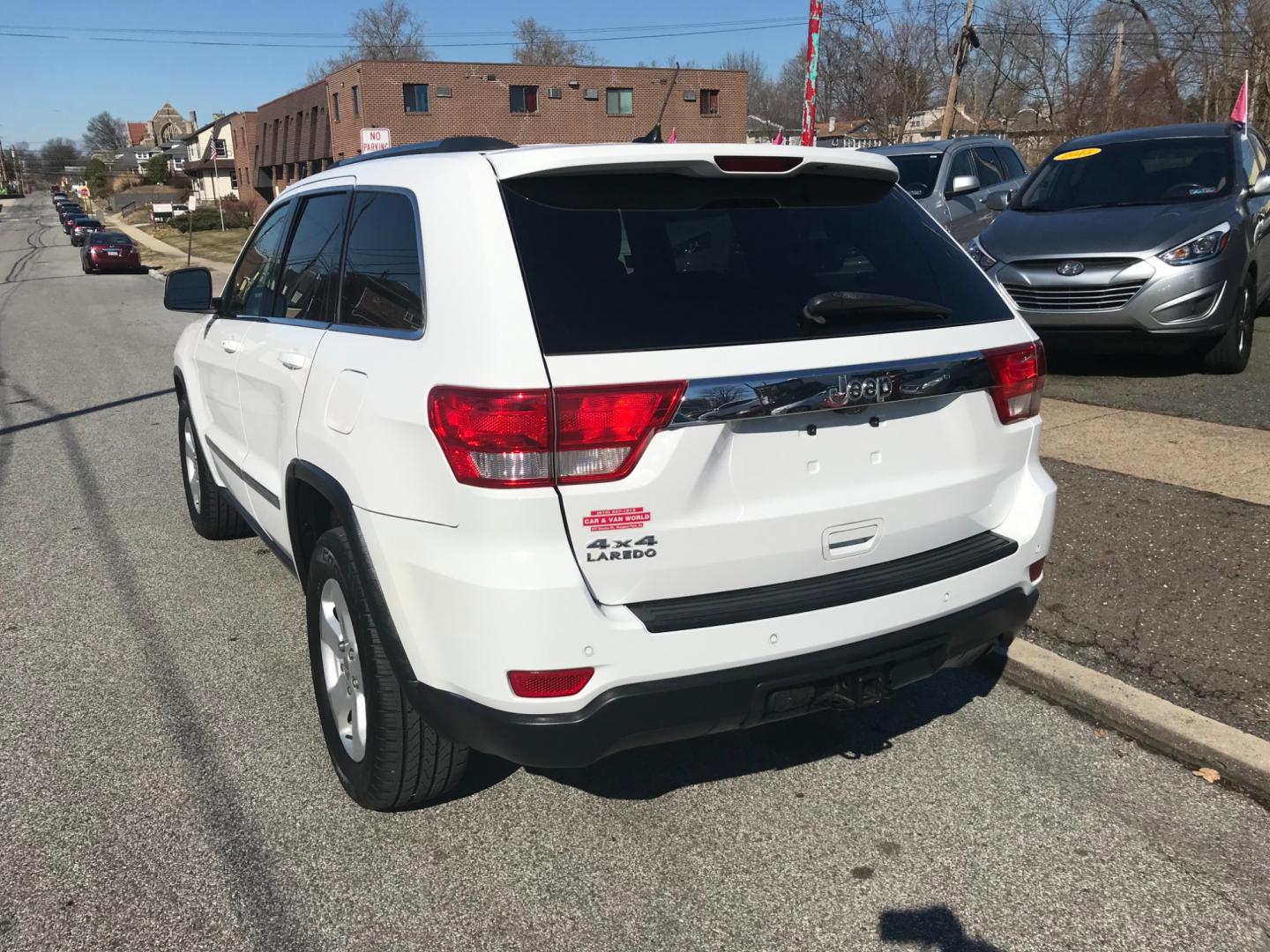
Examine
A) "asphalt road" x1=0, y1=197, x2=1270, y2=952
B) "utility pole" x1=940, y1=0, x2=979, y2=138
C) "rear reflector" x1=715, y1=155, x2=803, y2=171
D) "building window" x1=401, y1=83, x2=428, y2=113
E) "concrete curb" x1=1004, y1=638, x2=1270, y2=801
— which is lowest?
"asphalt road" x1=0, y1=197, x2=1270, y2=952

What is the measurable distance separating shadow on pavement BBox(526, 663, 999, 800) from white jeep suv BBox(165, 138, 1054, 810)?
61 centimetres

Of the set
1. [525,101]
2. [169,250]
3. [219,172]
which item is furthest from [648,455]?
[219,172]

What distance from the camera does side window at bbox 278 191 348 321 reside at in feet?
11.2

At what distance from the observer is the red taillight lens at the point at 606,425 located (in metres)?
2.34

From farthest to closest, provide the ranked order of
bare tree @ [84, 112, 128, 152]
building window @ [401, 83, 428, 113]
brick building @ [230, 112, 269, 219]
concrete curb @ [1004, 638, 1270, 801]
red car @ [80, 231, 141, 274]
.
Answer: bare tree @ [84, 112, 128, 152], brick building @ [230, 112, 269, 219], building window @ [401, 83, 428, 113], red car @ [80, 231, 141, 274], concrete curb @ [1004, 638, 1270, 801]

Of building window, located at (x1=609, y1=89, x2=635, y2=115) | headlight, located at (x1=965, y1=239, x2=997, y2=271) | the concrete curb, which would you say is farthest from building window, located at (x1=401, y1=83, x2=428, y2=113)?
the concrete curb

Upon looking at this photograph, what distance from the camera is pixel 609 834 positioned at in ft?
9.98

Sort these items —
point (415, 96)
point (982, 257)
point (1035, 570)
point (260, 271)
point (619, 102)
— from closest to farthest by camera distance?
point (1035, 570)
point (260, 271)
point (982, 257)
point (415, 96)
point (619, 102)

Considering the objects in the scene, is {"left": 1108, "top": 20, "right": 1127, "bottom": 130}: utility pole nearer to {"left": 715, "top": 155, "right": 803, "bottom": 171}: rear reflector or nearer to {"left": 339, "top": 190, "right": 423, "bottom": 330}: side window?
{"left": 715, "top": 155, "right": 803, "bottom": 171}: rear reflector

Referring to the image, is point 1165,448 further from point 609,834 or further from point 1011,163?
point 1011,163

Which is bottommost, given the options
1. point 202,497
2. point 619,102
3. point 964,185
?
point 202,497

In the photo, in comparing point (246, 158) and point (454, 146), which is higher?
point (246, 158)

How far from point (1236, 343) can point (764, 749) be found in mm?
6554

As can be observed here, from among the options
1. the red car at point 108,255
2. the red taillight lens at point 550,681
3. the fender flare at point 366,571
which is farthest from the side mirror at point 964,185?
the red car at point 108,255
